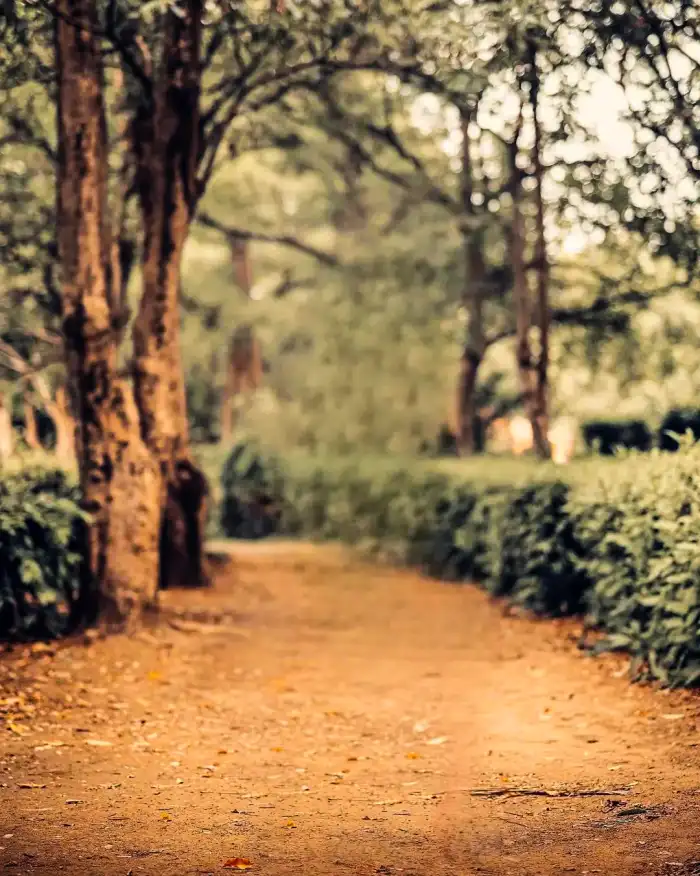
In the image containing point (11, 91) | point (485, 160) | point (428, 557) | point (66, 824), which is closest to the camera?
point (66, 824)

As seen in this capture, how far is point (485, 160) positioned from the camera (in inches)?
891

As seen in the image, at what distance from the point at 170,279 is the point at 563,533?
202 inches

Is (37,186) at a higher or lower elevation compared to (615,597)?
higher

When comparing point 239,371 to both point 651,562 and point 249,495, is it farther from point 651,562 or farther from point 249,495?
point 651,562

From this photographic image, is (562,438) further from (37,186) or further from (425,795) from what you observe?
(425,795)

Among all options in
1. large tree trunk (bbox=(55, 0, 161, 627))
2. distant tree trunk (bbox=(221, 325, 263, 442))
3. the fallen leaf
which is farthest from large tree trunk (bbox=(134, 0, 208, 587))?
distant tree trunk (bbox=(221, 325, 263, 442))

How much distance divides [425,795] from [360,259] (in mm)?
18928

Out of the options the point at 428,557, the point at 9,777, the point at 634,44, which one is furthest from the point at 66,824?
the point at 428,557

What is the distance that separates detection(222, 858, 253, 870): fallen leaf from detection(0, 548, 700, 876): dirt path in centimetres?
5

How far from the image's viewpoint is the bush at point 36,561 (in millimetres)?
9445

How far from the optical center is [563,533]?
472 inches

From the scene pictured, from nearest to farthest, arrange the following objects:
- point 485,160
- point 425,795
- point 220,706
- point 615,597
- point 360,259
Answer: point 425,795, point 220,706, point 615,597, point 485,160, point 360,259

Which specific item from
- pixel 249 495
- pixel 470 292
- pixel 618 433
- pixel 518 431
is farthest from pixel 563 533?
pixel 518 431

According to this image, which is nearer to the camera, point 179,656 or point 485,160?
point 179,656
